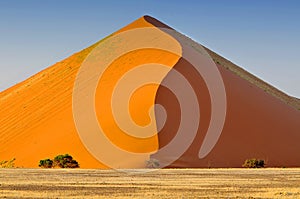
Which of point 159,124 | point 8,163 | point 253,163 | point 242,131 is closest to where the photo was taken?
point 253,163

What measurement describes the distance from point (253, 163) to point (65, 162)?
13.5m

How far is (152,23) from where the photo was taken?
89062 millimetres

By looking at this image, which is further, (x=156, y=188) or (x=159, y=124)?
(x=159, y=124)

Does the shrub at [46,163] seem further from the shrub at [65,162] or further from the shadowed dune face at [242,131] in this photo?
the shadowed dune face at [242,131]

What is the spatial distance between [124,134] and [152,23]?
36.8 m

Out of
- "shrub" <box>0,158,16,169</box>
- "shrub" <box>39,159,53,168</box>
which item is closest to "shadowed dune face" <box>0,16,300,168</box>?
"shrub" <box>0,158,16,169</box>

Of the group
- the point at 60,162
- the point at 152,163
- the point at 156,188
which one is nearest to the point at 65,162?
the point at 60,162

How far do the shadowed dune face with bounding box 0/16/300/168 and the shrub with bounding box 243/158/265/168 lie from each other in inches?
46.0

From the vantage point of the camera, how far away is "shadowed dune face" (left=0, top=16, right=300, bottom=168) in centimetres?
5347

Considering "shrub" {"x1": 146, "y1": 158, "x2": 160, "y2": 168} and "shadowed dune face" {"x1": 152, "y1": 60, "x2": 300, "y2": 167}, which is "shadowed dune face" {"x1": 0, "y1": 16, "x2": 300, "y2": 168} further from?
"shrub" {"x1": 146, "y1": 158, "x2": 160, "y2": 168}

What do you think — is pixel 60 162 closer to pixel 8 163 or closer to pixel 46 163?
pixel 46 163

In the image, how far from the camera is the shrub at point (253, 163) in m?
52.0

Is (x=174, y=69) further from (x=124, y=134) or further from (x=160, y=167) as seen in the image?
(x=160, y=167)

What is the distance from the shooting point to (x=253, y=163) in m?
52.0
